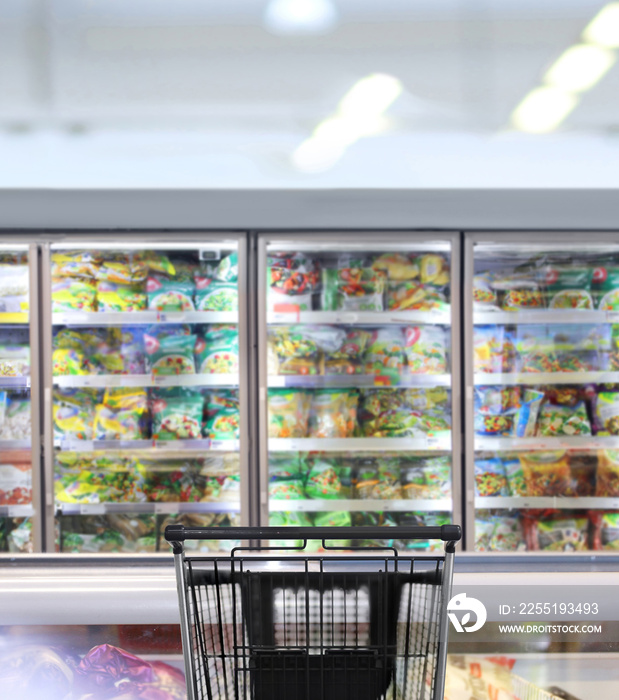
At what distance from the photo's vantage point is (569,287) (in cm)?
284

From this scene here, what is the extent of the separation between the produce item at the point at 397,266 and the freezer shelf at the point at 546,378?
0.64m

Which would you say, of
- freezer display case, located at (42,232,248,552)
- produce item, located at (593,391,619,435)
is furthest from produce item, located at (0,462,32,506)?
produce item, located at (593,391,619,435)

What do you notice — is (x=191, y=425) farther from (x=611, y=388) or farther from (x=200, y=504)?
(x=611, y=388)

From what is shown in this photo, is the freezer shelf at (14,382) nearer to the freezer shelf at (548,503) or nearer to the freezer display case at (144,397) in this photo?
the freezer display case at (144,397)

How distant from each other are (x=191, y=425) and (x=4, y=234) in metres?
1.30

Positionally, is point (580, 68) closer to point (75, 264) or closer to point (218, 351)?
point (218, 351)

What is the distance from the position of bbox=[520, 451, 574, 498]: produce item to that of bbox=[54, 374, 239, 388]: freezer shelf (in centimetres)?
162

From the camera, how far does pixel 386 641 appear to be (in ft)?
2.49

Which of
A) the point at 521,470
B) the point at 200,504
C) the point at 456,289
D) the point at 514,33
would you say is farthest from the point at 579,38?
the point at 200,504

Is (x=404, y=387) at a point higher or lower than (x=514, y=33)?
lower

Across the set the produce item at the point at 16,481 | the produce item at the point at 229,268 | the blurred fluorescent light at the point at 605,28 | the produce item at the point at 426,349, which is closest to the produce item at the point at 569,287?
the produce item at the point at 426,349

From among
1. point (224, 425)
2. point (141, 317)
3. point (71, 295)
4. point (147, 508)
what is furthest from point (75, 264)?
point (147, 508)

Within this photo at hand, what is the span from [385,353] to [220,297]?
0.92 meters

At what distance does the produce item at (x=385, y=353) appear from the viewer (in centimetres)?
283
